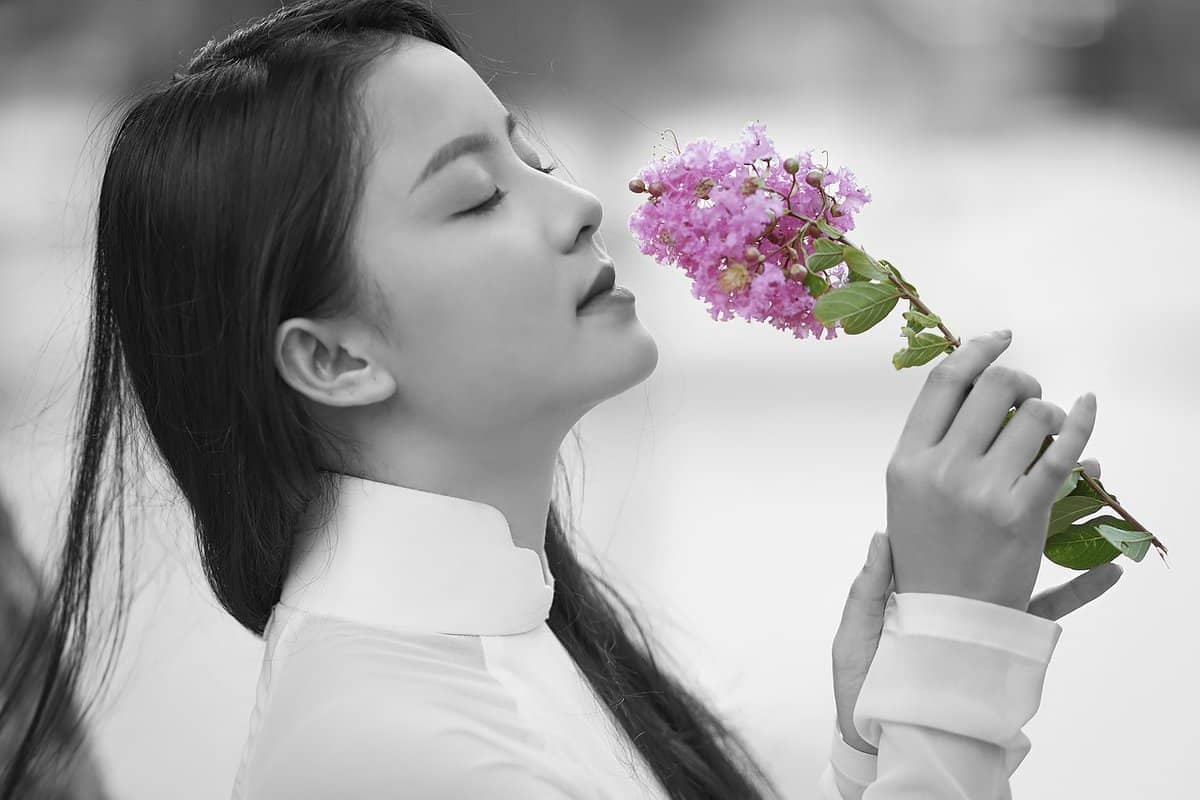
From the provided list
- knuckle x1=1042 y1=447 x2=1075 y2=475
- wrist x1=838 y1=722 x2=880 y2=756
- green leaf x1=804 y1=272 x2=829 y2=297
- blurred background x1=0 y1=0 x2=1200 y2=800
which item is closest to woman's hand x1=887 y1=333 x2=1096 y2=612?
knuckle x1=1042 y1=447 x2=1075 y2=475

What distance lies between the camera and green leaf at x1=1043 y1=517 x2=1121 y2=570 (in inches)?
37.6

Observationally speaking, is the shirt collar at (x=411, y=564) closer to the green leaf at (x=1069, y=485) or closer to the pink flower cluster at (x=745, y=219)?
the pink flower cluster at (x=745, y=219)

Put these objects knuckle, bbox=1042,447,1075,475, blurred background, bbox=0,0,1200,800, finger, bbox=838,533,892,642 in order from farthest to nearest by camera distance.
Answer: blurred background, bbox=0,0,1200,800 < finger, bbox=838,533,892,642 < knuckle, bbox=1042,447,1075,475

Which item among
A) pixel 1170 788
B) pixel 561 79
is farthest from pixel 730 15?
pixel 1170 788

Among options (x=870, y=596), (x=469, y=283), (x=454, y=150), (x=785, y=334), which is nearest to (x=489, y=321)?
(x=469, y=283)

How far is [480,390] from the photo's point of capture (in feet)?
3.14

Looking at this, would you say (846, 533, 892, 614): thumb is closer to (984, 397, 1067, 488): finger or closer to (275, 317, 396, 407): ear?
(984, 397, 1067, 488): finger

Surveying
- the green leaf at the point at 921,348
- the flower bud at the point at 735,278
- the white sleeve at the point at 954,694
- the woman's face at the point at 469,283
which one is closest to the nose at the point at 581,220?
the woman's face at the point at 469,283

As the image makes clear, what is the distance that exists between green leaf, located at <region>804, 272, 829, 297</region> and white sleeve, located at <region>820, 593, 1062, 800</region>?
0.22 m

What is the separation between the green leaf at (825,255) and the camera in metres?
0.91

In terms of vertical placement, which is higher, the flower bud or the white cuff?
the flower bud

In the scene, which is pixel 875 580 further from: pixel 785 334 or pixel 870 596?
pixel 785 334

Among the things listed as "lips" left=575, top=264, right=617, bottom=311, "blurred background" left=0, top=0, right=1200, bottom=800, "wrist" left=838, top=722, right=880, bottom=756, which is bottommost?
"blurred background" left=0, top=0, right=1200, bottom=800

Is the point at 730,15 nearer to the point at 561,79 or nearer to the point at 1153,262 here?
the point at 561,79
